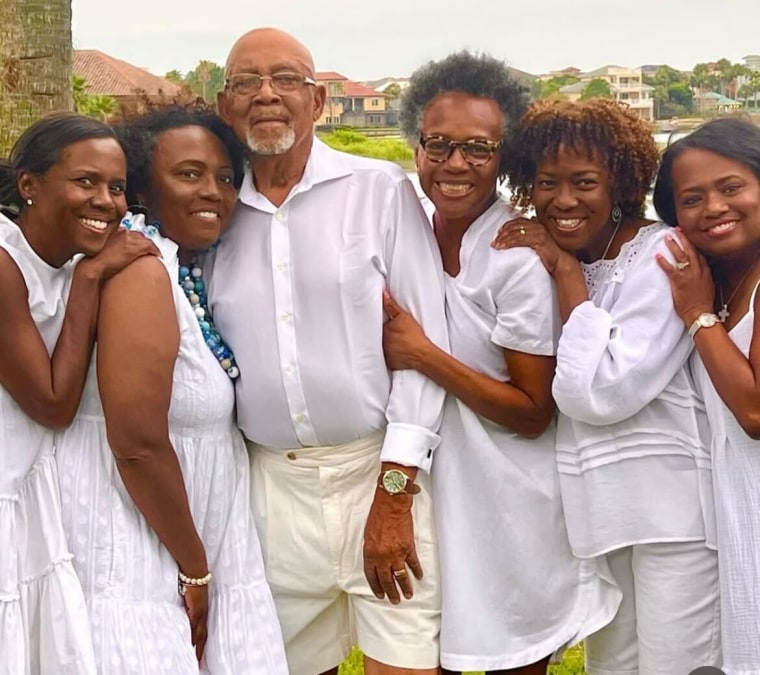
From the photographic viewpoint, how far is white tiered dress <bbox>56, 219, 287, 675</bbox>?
2830mm

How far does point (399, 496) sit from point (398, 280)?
0.62 meters

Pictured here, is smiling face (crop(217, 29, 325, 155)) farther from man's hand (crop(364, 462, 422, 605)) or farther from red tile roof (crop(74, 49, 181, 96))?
red tile roof (crop(74, 49, 181, 96))

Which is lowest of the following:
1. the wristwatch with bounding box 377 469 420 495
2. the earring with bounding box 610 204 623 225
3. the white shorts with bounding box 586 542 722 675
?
the white shorts with bounding box 586 542 722 675

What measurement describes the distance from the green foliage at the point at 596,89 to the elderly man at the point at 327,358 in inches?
23.7

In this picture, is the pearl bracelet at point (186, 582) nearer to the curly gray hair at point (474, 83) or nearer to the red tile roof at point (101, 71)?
the curly gray hair at point (474, 83)

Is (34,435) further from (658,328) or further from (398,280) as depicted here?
(658,328)

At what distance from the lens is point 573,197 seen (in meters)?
3.05

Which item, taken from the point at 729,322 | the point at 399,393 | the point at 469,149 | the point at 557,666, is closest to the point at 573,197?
the point at 469,149

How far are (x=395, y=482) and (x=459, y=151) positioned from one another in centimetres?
96

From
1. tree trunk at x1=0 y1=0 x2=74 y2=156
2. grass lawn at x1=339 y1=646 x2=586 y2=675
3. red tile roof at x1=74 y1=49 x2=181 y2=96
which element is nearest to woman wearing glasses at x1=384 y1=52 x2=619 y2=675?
grass lawn at x1=339 y1=646 x2=586 y2=675

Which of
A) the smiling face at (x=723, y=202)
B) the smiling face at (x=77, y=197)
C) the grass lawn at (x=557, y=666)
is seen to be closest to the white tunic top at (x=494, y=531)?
the smiling face at (x=723, y=202)

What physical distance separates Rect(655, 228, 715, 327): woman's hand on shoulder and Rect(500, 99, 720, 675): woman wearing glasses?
0.03 metres

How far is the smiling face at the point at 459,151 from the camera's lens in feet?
10.2

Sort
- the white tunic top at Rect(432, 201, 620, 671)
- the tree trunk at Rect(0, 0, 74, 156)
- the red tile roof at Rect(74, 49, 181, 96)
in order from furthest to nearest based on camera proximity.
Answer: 1. the red tile roof at Rect(74, 49, 181, 96)
2. the tree trunk at Rect(0, 0, 74, 156)
3. the white tunic top at Rect(432, 201, 620, 671)
